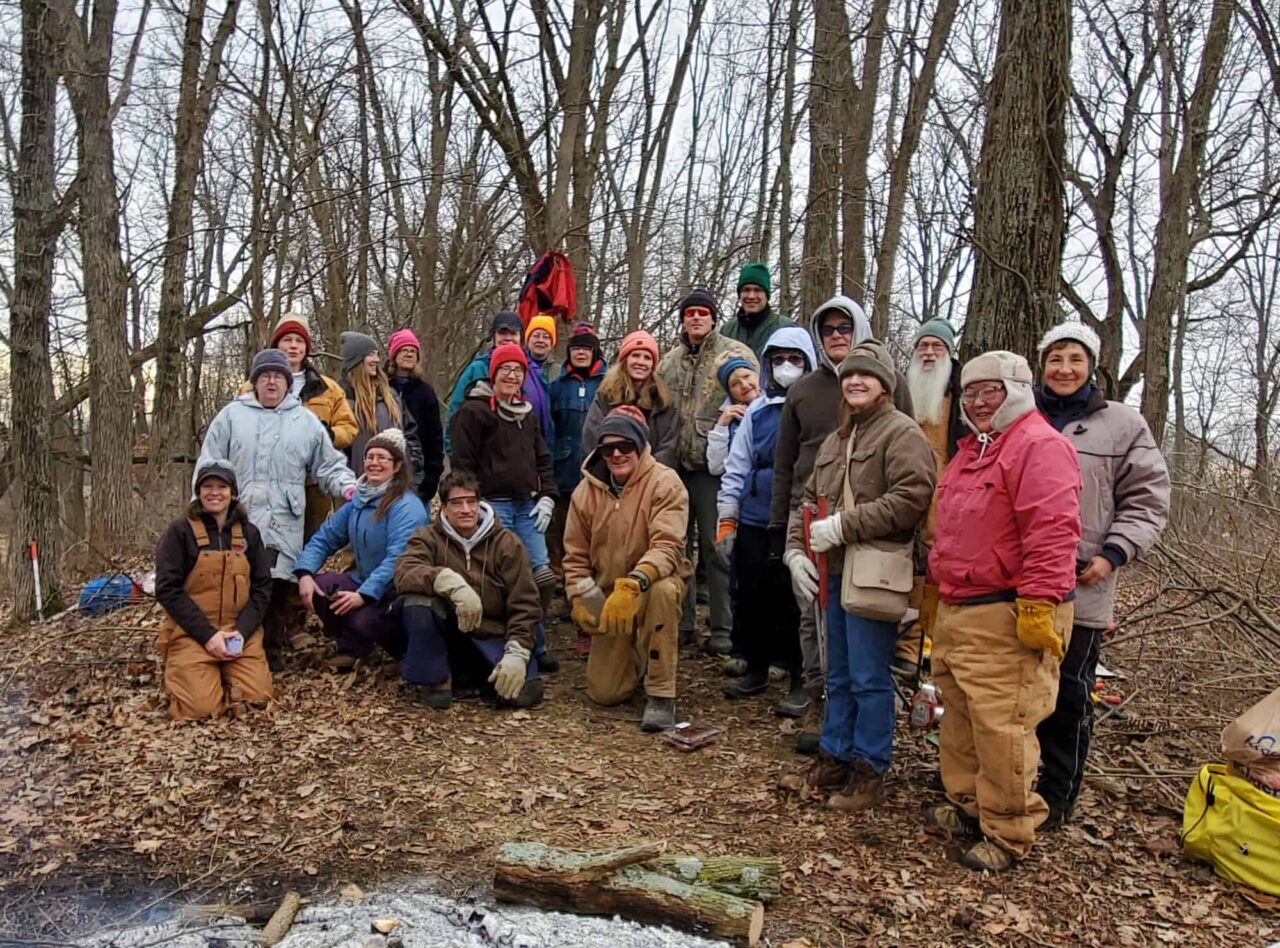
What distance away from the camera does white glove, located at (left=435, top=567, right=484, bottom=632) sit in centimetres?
542

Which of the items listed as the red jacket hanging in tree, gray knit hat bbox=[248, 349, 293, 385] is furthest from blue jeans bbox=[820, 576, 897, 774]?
the red jacket hanging in tree

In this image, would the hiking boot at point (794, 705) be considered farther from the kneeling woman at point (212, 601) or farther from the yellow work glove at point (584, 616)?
the kneeling woman at point (212, 601)

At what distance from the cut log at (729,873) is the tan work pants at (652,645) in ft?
5.41

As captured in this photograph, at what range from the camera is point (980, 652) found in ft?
12.2

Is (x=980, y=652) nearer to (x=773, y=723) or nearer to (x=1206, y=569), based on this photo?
(x=773, y=723)

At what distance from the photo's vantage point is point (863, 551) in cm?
421

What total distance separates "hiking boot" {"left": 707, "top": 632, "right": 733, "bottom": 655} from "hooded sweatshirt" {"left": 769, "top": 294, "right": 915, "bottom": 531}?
1468mm

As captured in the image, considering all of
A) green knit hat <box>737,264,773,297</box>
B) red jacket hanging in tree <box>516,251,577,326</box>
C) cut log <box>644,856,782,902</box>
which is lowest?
cut log <box>644,856,782,902</box>

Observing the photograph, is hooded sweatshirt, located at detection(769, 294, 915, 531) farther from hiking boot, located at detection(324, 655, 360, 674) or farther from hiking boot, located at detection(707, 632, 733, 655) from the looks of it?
hiking boot, located at detection(324, 655, 360, 674)

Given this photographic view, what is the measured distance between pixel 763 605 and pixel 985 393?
222 centimetres

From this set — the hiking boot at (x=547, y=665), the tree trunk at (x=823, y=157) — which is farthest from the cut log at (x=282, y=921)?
the tree trunk at (x=823, y=157)

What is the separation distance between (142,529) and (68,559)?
1068mm

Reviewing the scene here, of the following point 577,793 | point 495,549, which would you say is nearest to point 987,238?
point 495,549

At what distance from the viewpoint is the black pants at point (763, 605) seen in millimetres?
5531
